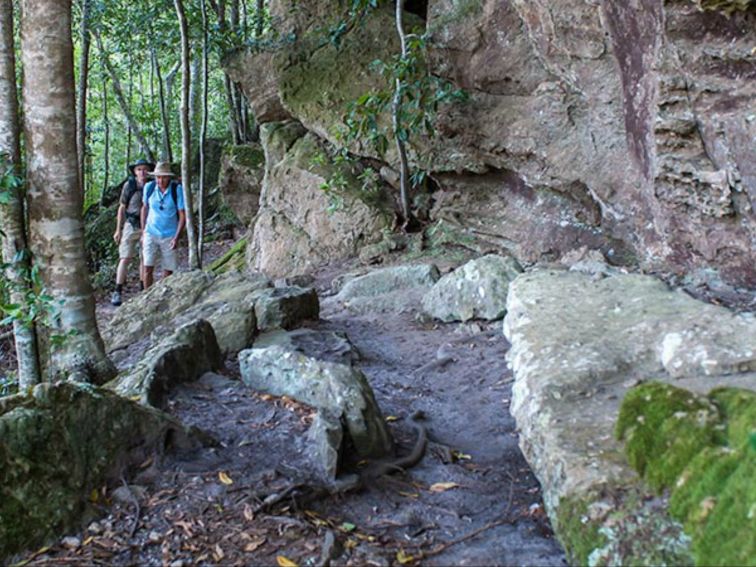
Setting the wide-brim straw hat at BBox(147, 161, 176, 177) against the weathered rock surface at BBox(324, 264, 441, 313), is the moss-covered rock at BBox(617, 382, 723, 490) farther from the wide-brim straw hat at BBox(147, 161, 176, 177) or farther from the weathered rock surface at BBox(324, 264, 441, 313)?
the wide-brim straw hat at BBox(147, 161, 176, 177)

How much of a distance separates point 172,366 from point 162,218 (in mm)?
5843

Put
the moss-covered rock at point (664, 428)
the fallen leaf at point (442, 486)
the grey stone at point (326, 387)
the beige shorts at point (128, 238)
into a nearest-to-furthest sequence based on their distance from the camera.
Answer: the moss-covered rock at point (664, 428) → the fallen leaf at point (442, 486) → the grey stone at point (326, 387) → the beige shorts at point (128, 238)

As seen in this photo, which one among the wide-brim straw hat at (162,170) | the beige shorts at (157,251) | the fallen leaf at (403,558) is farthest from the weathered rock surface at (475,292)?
the beige shorts at (157,251)

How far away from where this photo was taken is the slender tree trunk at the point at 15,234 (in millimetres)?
4941

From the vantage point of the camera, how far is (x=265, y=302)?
22.7 feet

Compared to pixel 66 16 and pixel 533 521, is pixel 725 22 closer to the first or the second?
pixel 533 521

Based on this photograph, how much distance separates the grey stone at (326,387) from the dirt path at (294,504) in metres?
0.12

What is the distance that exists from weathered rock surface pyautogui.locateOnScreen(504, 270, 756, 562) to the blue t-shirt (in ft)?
21.2

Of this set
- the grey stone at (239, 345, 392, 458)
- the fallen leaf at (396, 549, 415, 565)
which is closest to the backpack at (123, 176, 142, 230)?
the grey stone at (239, 345, 392, 458)

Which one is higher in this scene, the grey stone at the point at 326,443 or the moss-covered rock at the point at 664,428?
the moss-covered rock at the point at 664,428

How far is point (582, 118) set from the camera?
791 cm

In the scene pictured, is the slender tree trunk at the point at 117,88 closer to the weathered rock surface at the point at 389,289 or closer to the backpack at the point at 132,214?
the backpack at the point at 132,214

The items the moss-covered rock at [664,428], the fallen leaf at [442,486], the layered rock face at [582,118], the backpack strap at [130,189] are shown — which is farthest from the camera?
the backpack strap at [130,189]

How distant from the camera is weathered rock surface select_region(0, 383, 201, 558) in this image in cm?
309
